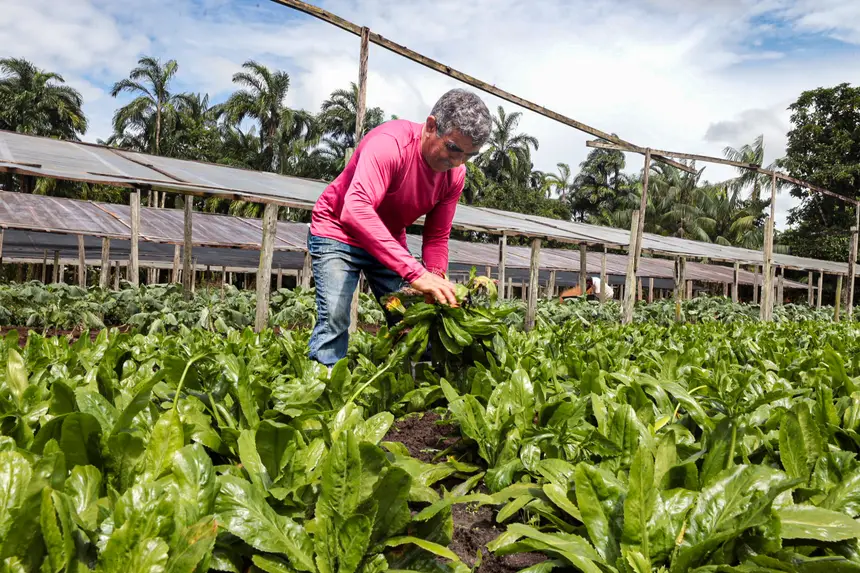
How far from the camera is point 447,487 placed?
2.29 metres

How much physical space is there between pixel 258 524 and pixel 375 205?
2020 millimetres

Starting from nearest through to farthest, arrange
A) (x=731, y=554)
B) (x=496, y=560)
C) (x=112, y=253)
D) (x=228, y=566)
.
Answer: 1. (x=228, y=566)
2. (x=731, y=554)
3. (x=496, y=560)
4. (x=112, y=253)

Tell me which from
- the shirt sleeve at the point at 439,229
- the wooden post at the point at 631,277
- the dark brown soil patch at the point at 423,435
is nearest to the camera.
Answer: the dark brown soil patch at the point at 423,435

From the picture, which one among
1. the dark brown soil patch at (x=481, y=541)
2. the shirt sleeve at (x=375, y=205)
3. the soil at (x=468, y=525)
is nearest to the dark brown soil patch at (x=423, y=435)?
the soil at (x=468, y=525)

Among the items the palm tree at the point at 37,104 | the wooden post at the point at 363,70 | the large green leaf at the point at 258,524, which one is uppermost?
the palm tree at the point at 37,104

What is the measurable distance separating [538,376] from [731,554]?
1568 millimetres

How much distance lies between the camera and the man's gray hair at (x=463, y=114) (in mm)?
2988

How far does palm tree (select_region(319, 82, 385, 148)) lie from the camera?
127ft

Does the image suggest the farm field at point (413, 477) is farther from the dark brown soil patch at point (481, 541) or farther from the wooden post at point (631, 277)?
the wooden post at point (631, 277)

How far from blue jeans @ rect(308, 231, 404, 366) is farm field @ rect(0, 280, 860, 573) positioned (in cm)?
60

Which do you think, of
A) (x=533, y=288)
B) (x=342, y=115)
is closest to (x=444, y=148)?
Answer: (x=533, y=288)

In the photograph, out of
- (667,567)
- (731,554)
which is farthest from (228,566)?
(731,554)

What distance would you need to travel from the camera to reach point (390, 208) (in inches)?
141

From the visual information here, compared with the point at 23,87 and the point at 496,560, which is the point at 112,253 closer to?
Result: the point at 23,87
